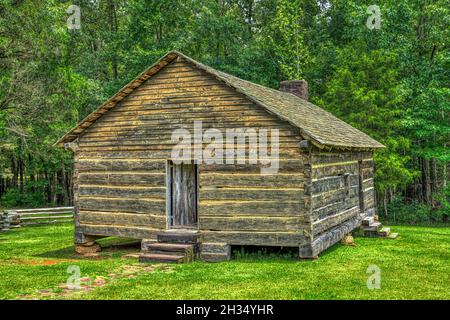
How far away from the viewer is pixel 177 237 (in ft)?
46.0

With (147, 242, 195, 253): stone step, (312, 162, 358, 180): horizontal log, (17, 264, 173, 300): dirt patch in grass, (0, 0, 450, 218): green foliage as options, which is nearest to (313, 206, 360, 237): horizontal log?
(312, 162, 358, 180): horizontal log

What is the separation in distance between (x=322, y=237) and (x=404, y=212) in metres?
14.8

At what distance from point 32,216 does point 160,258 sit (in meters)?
17.1

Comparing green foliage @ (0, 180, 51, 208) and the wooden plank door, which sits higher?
the wooden plank door

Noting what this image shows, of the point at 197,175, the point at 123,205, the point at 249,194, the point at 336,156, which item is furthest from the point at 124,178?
the point at 336,156

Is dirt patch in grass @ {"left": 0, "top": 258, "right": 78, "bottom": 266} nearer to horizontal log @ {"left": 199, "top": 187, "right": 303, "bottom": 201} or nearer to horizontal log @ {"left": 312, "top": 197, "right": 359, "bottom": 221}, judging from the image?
horizontal log @ {"left": 199, "top": 187, "right": 303, "bottom": 201}

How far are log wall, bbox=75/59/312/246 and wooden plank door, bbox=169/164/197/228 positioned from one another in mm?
617

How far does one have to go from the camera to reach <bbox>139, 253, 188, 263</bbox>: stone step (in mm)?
13102

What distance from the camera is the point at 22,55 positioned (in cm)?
2198

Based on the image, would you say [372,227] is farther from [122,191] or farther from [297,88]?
[122,191]

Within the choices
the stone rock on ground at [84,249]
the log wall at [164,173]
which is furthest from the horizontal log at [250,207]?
the stone rock on ground at [84,249]

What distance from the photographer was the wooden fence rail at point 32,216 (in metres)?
23.8

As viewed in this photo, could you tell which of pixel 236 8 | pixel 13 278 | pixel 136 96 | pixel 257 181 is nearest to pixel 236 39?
pixel 236 8
